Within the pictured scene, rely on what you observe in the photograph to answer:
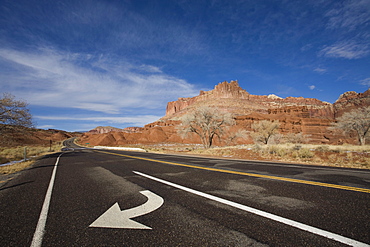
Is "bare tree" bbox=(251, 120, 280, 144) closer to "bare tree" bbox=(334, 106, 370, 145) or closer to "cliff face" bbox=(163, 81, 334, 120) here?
"bare tree" bbox=(334, 106, 370, 145)

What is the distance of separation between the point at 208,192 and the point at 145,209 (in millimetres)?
1573

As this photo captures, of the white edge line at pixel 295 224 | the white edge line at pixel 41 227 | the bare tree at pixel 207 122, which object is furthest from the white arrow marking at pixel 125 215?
the bare tree at pixel 207 122

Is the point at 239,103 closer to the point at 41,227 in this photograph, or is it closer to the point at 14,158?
the point at 14,158

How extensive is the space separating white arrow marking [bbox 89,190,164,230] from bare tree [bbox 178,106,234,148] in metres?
25.7

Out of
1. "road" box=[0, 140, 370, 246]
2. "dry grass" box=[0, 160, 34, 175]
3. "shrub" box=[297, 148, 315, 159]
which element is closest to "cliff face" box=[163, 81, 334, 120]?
"shrub" box=[297, 148, 315, 159]

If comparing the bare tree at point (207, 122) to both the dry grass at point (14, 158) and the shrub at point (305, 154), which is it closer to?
the shrub at point (305, 154)

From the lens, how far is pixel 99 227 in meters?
2.53

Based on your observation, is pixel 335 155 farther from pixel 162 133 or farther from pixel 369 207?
pixel 162 133

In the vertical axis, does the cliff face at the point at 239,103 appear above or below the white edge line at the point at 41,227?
above

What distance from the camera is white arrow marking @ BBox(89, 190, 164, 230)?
2557mm

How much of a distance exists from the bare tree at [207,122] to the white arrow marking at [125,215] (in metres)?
25.7

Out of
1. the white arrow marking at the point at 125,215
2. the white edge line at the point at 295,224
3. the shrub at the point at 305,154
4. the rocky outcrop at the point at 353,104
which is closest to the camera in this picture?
the white edge line at the point at 295,224

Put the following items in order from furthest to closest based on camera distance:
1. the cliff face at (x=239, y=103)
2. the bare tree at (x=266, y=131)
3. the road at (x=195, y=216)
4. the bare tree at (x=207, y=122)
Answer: the cliff face at (x=239, y=103) < the bare tree at (x=266, y=131) < the bare tree at (x=207, y=122) < the road at (x=195, y=216)

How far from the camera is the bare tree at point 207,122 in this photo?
28772mm
